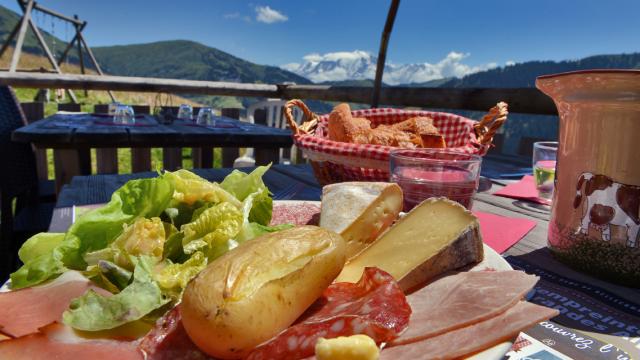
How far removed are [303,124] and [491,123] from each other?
0.71 m

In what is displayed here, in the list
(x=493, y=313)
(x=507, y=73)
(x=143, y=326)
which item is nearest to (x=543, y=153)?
(x=493, y=313)

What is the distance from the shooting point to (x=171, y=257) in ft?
2.59

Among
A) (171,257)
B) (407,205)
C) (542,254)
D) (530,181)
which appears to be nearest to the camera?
(171,257)

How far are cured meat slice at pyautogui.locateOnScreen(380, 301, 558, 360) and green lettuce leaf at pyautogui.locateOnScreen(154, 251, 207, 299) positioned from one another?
314mm

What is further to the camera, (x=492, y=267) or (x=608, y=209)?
(x=608, y=209)

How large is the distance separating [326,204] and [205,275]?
40 cm

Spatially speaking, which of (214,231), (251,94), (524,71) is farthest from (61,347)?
(524,71)

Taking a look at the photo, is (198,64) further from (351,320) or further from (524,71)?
(351,320)

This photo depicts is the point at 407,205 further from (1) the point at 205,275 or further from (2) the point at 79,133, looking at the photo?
(2) the point at 79,133

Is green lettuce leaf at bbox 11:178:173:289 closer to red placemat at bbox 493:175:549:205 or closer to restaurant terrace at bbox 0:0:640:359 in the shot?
restaurant terrace at bbox 0:0:640:359

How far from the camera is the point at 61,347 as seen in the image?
49 cm

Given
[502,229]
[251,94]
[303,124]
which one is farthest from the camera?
[251,94]

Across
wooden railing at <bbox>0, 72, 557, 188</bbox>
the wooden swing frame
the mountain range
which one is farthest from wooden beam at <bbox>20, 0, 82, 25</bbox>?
the mountain range

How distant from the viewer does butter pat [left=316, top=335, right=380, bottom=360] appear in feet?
1.39
